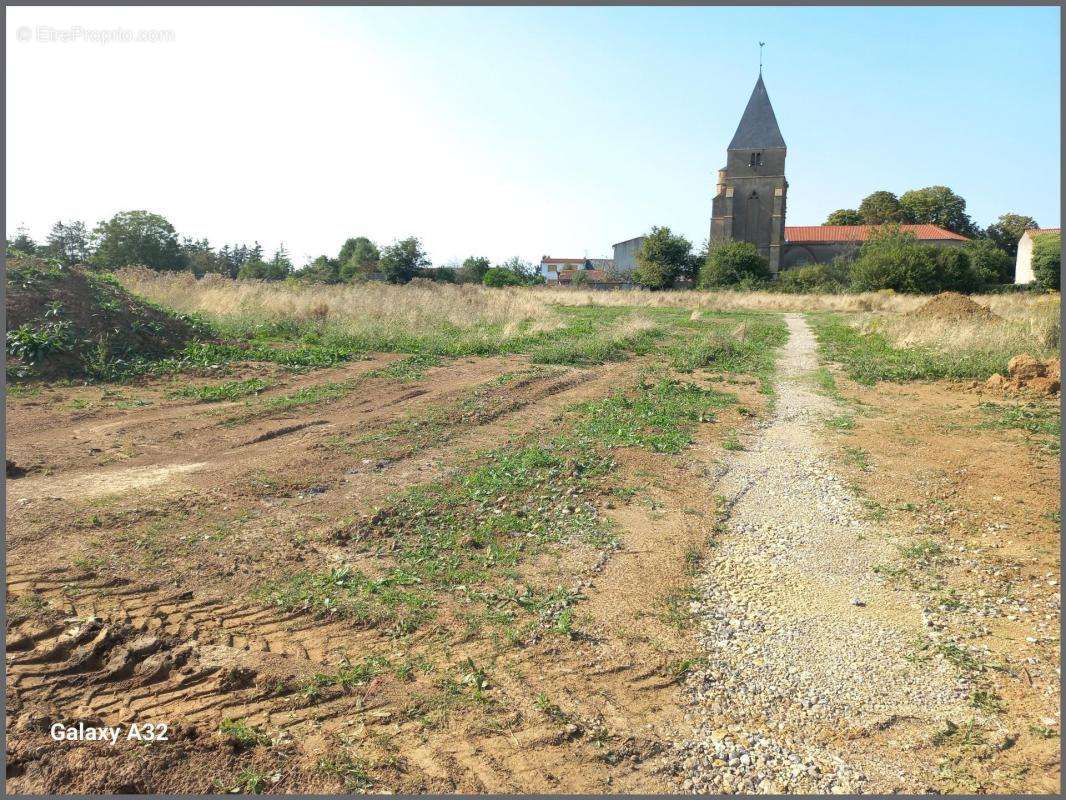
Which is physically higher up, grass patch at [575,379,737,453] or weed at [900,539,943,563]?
grass patch at [575,379,737,453]

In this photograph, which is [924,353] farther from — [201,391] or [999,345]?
[201,391]

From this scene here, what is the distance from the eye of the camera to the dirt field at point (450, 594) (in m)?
2.88

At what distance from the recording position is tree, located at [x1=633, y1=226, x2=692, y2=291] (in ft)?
161

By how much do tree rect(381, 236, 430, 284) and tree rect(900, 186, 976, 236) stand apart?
5167cm

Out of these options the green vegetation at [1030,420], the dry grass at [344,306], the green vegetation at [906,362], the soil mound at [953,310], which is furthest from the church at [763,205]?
the green vegetation at [1030,420]

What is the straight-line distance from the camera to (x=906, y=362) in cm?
1333

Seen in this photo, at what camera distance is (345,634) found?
3.74 meters

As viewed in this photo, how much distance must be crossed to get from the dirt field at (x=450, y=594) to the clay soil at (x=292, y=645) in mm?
15

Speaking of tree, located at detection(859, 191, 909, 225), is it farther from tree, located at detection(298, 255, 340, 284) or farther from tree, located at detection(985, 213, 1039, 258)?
tree, located at detection(298, 255, 340, 284)

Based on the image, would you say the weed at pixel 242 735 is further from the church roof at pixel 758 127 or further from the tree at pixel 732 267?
the church roof at pixel 758 127

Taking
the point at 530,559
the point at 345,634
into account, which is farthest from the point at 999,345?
the point at 345,634

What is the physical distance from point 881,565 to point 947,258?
135 feet

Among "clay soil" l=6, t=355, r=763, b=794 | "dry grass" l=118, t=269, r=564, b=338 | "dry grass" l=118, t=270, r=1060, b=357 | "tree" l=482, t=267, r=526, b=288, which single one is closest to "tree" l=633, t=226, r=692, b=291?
"tree" l=482, t=267, r=526, b=288

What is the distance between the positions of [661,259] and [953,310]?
32501mm
